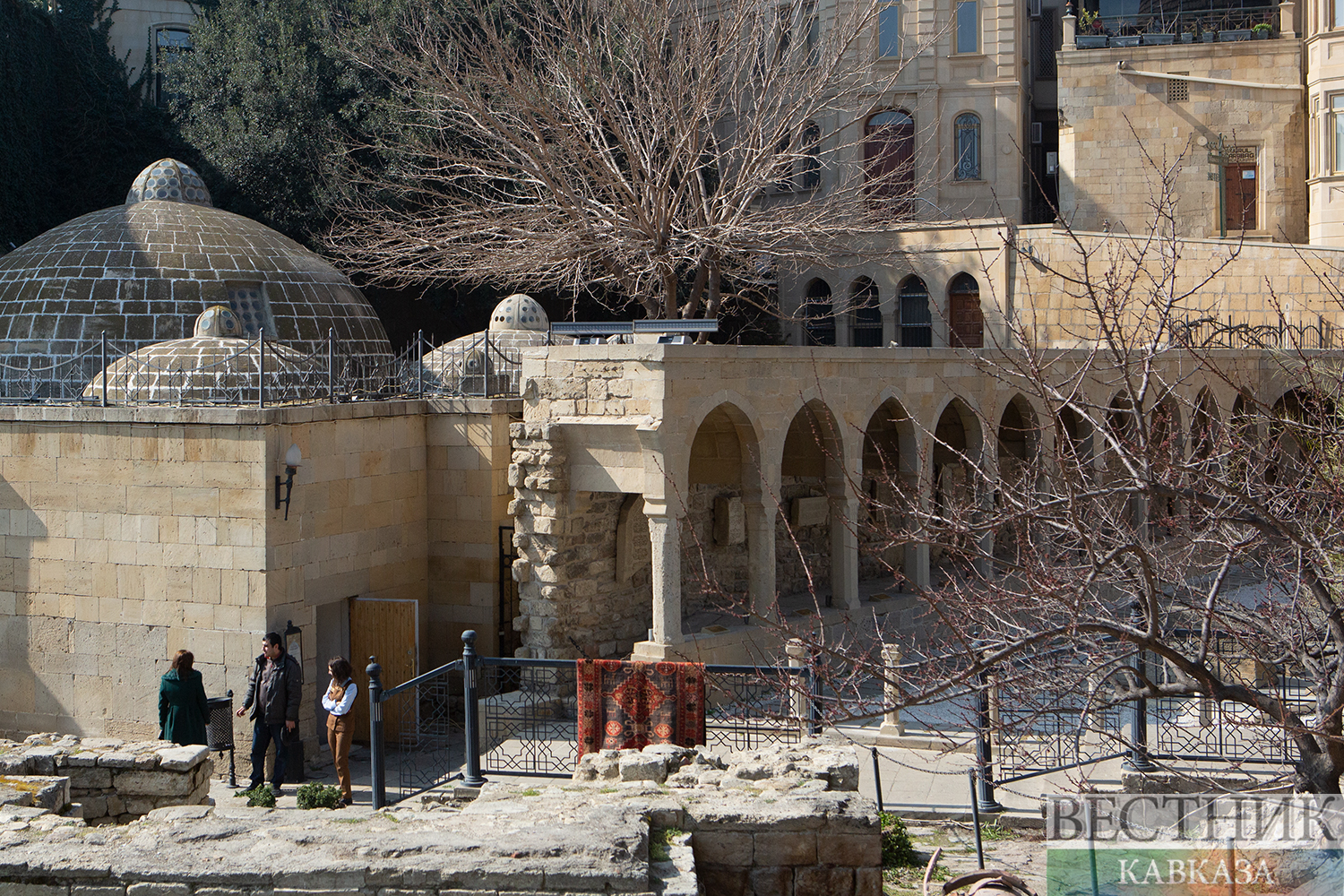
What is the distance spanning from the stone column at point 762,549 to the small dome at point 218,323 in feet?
19.7

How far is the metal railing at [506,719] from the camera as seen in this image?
10.1m

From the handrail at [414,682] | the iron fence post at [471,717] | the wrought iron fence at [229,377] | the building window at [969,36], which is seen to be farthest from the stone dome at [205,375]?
the building window at [969,36]

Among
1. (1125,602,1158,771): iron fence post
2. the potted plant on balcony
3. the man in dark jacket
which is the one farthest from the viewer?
the potted plant on balcony

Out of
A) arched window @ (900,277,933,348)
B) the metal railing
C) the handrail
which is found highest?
arched window @ (900,277,933,348)

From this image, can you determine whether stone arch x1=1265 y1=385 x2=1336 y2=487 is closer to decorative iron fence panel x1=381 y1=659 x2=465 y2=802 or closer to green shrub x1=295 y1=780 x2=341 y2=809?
decorative iron fence panel x1=381 y1=659 x2=465 y2=802

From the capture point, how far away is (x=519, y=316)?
17109 millimetres

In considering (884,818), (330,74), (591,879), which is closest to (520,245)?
(330,74)

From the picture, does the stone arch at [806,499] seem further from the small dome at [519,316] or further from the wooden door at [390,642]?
the wooden door at [390,642]

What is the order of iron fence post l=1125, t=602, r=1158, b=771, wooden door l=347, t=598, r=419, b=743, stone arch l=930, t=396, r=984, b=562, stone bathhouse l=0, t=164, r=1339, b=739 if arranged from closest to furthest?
iron fence post l=1125, t=602, r=1158, b=771, stone bathhouse l=0, t=164, r=1339, b=739, wooden door l=347, t=598, r=419, b=743, stone arch l=930, t=396, r=984, b=562

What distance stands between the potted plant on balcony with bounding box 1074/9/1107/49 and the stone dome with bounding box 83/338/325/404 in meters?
23.3

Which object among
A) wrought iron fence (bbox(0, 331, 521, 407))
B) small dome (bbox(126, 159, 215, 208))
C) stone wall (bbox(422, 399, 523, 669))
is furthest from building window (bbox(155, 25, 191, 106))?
stone wall (bbox(422, 399, 523, 669))

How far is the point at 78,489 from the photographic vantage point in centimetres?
1237

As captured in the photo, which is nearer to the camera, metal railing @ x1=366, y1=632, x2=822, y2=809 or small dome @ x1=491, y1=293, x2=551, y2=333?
metal railing @ x1=366, y1=632, x2=822, y2=809

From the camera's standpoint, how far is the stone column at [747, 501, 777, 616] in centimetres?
1406
